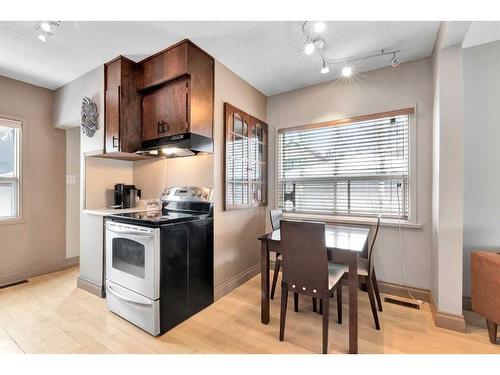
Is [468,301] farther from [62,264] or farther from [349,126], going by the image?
[62,264]

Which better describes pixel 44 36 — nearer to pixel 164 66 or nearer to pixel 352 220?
pixel 164 66

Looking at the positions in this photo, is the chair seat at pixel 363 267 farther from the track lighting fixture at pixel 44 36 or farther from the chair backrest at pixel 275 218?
the track lighting fixture at pixel 44 36

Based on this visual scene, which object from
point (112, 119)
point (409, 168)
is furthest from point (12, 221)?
point (409, 168)

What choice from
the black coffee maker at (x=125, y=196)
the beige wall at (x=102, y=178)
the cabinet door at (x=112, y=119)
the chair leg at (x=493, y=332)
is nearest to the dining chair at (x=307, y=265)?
the chair leg at (x=493, y=332)

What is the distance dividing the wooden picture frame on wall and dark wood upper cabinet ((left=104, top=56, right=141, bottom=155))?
3.28ft

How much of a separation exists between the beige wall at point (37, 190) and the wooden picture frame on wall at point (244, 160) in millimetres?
2634

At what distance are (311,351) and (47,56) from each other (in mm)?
3754

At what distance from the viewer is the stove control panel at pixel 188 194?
253 cm

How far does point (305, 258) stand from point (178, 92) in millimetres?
1940

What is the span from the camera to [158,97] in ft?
8.20

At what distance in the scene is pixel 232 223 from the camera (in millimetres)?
2822
